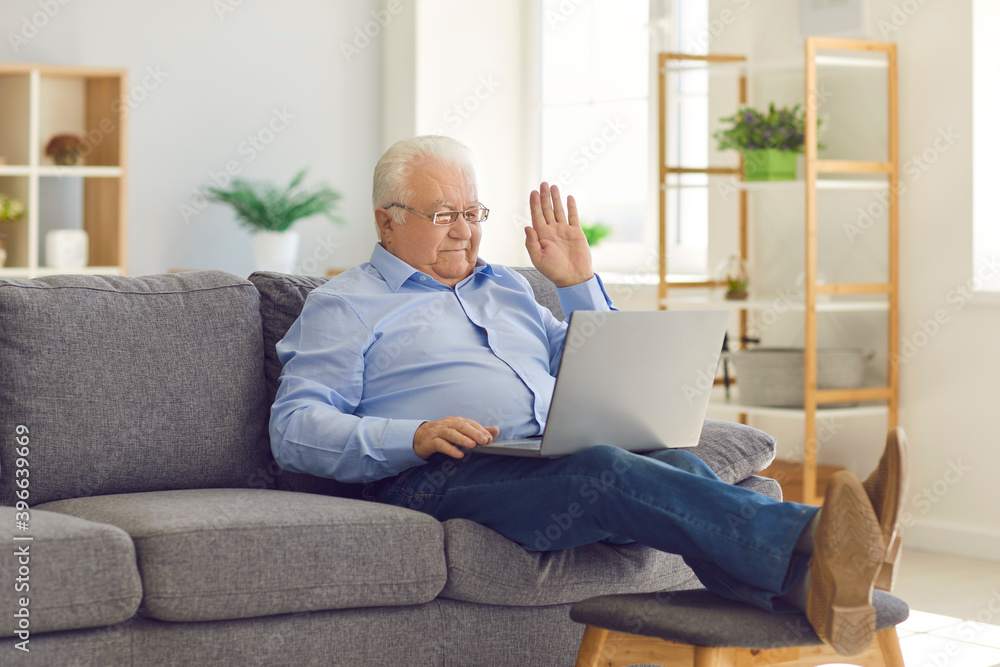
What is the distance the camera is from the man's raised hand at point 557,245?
2.36m

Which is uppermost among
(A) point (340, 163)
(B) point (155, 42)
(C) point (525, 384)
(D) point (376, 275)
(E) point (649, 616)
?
(B) point (155, 42)

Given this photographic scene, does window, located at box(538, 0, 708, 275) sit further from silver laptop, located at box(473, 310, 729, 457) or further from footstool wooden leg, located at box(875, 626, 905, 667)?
footstool wooden leg, located at box(875, 626, 905, 667)

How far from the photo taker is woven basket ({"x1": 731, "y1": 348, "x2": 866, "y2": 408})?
3705 millimetres

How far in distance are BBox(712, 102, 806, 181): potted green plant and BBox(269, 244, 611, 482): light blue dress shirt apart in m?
1.64

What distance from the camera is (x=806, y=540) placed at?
1.57 metres

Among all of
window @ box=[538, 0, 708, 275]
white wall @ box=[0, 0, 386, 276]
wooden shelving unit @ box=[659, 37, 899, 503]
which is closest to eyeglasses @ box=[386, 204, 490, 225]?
wooden shelving unit @ box=[659, 37, 899, 503]

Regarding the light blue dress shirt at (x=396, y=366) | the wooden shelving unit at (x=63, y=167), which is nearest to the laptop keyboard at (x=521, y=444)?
the light blue dress shirt at (x=396, y=366)

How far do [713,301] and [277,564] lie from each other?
2524 mm

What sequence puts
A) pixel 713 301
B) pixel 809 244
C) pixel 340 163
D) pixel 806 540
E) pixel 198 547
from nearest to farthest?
pixel 806 540, pixel 198 547, pixel 809 244, pixel 713 301, pixel 340 163

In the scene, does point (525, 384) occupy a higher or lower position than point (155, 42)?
lower

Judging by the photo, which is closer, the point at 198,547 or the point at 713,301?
the point at 198,547

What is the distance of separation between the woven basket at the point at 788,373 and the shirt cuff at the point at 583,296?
5.02ft

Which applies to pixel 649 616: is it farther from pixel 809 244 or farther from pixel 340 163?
pixel 340 163

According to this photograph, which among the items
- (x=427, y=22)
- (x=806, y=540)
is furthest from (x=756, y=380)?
(x=427, y=22)
